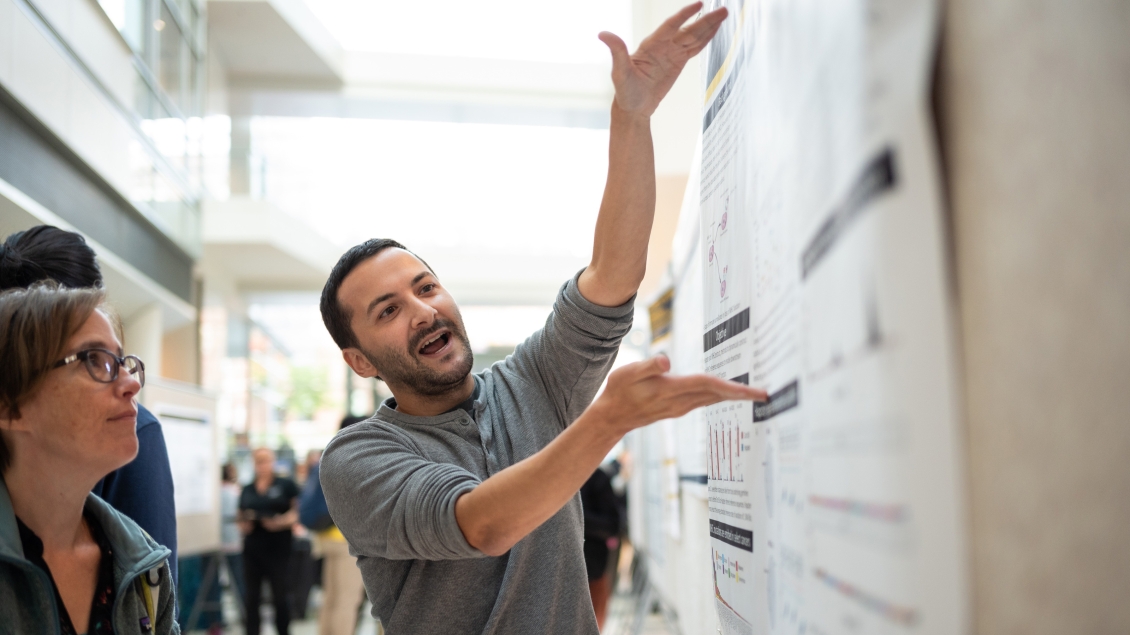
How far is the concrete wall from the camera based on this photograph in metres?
0.66

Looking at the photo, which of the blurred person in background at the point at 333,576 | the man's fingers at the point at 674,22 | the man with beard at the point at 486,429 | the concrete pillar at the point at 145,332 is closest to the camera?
the man with beard at the point at 486,429

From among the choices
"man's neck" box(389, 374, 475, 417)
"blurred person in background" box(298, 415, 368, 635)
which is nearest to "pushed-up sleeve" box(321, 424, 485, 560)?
"man's neck" box(389, 374, 475, 417)

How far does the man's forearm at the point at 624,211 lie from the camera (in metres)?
1.56

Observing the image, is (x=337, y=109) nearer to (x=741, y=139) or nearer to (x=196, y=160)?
(x=196, y=160)

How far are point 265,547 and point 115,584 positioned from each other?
586cm

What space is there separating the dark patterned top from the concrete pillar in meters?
8.12

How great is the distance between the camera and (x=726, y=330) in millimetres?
1473

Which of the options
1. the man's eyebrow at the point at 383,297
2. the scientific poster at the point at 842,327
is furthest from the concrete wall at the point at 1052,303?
the man's eyebrow at the point at 383,297

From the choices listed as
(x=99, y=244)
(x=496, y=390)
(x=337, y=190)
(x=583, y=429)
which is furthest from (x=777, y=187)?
(x=337, y=190)

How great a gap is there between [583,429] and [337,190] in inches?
469

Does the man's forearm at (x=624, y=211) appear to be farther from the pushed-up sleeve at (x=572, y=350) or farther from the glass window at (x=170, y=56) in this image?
the glass window at (x=170, y=56)

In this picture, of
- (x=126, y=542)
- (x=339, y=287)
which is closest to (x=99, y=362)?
(x=126, y=542)

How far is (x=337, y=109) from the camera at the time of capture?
12.9m

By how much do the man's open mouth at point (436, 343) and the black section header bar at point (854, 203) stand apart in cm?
94
